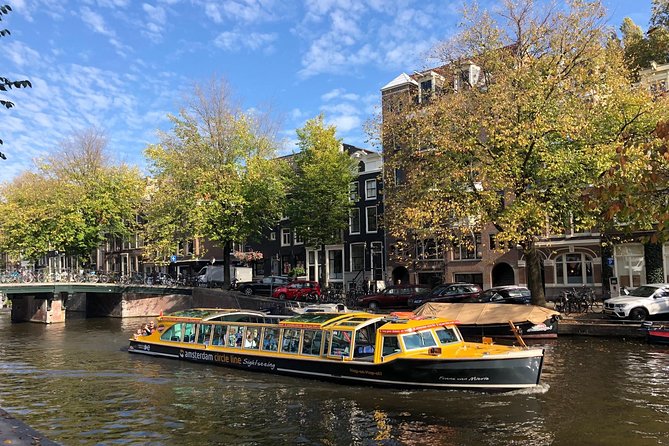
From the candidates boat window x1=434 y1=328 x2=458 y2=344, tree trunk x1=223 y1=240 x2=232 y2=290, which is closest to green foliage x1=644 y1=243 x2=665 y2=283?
boat window x1=434 y1=328 x2=458 y2=344

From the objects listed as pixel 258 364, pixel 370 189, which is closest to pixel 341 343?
pixel 258 364

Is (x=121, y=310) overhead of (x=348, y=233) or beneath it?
beneath

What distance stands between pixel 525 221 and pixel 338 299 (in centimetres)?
1863

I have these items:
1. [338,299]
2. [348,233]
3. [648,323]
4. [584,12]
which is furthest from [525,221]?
[348,233]

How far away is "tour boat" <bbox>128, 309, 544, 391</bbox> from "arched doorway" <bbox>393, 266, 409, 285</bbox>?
26100mm

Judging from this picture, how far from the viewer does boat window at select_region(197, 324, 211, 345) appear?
79.7 ft

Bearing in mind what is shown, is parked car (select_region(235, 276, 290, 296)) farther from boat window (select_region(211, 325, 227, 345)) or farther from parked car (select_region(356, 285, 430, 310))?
boat window (select_region(211, 325, 227, 345))

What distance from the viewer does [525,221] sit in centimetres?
2642

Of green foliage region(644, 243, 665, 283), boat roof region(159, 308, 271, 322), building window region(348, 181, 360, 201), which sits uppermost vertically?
building window region(348, 181, 360, 201)

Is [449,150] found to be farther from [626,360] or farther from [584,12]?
[626,360]

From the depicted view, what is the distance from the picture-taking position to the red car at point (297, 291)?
4331 centimetres

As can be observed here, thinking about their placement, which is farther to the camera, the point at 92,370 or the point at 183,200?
the point at 183,200

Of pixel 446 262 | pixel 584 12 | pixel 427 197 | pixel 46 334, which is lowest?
pixel 46 334

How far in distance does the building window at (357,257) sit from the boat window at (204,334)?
2806cm
